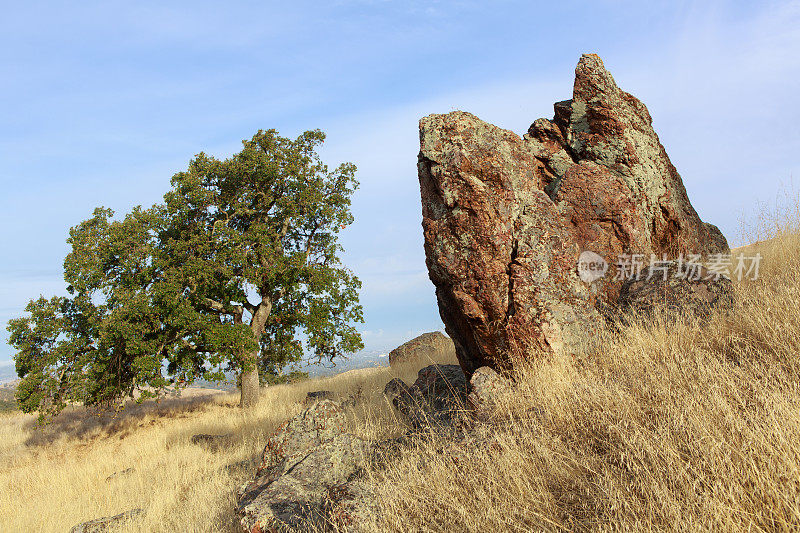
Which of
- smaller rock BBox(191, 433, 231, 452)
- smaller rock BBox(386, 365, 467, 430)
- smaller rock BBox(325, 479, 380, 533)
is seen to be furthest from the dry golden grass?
smaller rock BBox(325, 479, 380, 533)

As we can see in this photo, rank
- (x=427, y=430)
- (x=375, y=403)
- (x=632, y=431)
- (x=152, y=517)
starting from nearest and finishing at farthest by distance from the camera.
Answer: (x=632, y=431), (x=427, y=430), (x=152, y=517), (x=375, y=403)

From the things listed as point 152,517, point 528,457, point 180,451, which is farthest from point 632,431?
point 180,451

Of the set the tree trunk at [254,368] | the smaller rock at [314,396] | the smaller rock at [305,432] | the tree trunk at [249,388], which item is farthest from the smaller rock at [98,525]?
the tree trunk at [249,388]

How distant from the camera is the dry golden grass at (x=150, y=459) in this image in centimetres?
723

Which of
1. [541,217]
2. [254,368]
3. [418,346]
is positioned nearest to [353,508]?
[541,217]

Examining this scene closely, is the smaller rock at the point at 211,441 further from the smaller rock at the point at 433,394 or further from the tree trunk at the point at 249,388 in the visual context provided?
the smaller rock at the point at 433,394

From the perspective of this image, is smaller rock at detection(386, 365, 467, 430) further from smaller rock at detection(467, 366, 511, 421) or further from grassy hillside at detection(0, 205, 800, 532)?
smaller rock at detection(467, 366, 511, 421)

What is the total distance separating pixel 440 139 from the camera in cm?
732

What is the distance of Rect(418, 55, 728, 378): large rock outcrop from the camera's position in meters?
6.53

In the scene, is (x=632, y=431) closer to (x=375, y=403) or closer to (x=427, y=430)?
(x=427, y=430)

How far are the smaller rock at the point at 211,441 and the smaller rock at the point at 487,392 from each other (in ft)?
24.1

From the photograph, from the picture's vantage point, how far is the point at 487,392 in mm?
5988

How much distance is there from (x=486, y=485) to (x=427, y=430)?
223cm

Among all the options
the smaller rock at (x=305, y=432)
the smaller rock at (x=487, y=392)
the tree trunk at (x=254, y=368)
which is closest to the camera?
the smaller rock at (x=487, y=392)
